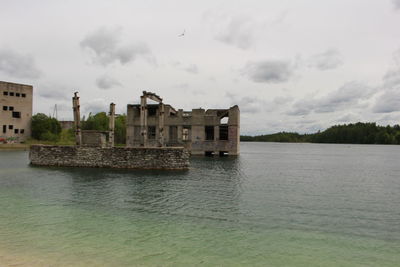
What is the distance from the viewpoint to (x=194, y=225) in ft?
33.4

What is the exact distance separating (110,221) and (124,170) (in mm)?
15936

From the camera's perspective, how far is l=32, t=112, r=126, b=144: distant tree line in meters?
68.3

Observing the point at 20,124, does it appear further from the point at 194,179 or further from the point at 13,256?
the point at 13,256

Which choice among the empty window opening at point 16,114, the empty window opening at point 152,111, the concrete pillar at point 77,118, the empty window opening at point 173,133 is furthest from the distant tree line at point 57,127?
the concrete pillar at point 77,118

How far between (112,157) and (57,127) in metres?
55.1

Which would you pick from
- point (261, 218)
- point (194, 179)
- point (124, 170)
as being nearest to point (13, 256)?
point (261, 218)

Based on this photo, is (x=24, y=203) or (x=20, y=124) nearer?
(x=24, y=203)

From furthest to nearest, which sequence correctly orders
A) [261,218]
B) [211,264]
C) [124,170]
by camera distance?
1. [124,170]
2. [261,218]
3. [211,264]

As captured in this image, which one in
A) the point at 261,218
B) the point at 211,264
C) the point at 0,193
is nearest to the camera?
the point at 211,264

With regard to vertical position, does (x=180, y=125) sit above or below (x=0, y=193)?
above

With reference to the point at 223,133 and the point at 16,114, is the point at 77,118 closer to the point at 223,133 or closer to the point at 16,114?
the point at 223,133

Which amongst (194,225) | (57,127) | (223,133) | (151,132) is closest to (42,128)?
(57,127)

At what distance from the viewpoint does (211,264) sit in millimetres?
6910

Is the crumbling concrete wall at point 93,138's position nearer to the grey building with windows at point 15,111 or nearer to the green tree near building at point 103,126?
the grey building with windows at point 15,111
